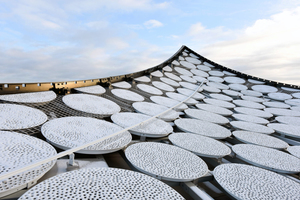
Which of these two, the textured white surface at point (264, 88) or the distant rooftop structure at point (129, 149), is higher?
the textured white surface at point (264, 88)

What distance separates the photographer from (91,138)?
1.84m

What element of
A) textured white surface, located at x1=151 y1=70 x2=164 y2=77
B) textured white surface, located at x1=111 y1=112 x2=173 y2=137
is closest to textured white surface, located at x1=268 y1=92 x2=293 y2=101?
textured white surface, located at x1=151 y1=70 x2=164 y2=77

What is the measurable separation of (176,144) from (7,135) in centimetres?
169

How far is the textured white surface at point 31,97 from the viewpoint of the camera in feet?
8.13

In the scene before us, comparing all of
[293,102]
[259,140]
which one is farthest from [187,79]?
[259,140]

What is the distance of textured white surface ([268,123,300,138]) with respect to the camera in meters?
3.10

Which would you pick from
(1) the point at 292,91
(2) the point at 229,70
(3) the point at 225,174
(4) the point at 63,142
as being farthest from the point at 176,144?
(2) the point at 229,70

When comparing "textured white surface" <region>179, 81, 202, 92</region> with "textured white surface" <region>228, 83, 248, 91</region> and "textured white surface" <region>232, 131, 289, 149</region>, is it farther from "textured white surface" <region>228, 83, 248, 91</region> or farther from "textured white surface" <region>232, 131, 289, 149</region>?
"textured white surface" <region>232, 131, 289, 149</region>

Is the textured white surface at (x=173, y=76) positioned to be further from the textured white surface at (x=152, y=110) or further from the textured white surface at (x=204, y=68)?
the textured white surface at (x=152, y=110)

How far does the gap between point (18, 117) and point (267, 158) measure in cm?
290

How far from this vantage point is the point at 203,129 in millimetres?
2785

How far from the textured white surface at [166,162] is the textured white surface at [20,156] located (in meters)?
0.68

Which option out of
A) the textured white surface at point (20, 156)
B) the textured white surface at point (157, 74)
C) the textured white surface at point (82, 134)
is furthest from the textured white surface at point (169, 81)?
the textured white surface at point (20, 156)

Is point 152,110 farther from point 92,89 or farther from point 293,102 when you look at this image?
point 293,102
